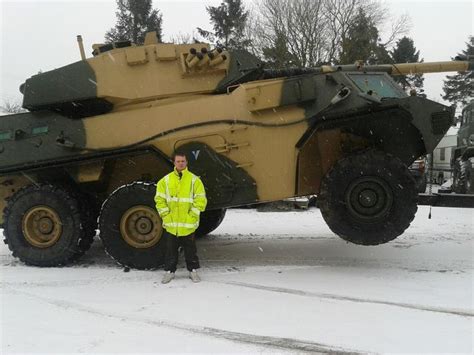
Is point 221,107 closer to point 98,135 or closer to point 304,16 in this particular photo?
point 98,135

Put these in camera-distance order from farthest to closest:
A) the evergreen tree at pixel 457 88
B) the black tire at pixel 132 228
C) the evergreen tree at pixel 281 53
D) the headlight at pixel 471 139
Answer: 1. the evergreen tree at pixel 457 88
2. the evergreen tree at pixel 281 53
3. the headlight at pixel 471 139
4. the black tire at pixel 132 228

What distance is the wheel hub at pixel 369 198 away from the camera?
6.20 meters

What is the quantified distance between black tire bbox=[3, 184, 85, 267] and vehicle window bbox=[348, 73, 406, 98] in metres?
3.91

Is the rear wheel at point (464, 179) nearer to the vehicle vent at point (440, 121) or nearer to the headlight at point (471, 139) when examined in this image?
the headlight at point (471, 139)

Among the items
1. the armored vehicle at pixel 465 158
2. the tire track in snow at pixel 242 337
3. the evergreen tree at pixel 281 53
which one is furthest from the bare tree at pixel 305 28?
the tire track in snow at pixel 242 337

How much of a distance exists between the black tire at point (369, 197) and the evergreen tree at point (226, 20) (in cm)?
2925

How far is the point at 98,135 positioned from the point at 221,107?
1.63m

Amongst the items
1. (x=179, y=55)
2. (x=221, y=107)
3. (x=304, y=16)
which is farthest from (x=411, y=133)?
(x=304, y=16)

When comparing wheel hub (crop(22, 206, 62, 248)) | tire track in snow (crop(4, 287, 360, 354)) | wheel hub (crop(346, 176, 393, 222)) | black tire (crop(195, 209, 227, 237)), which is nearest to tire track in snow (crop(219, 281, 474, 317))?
wheel hub (crop(346, 176, 393, 222))

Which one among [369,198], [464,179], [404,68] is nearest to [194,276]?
[369,198]

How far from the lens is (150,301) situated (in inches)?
213

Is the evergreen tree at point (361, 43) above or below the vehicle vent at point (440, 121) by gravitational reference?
above

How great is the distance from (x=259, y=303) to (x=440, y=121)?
304 cm

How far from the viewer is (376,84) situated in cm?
696
